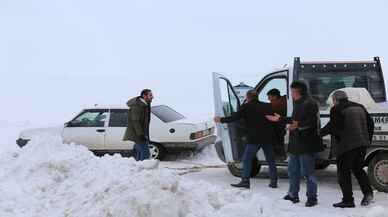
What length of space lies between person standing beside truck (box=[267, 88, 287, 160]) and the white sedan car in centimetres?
397

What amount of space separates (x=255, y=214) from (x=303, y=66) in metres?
4.41

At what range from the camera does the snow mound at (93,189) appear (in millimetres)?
6570

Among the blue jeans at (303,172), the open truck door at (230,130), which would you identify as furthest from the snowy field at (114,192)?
the open truck door at (230,130)

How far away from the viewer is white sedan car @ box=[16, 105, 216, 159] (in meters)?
14.2

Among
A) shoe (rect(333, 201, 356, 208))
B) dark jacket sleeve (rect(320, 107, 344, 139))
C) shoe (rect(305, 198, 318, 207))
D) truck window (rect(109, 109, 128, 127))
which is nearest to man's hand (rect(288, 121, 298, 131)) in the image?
dark jacket sleeve (rect(320, 107, 344, 139))

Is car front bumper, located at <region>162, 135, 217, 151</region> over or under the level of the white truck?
under

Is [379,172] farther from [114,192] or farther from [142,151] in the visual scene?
[114,192]

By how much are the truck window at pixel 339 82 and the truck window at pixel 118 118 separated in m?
5.29

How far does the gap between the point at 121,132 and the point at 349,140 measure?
7.12 metres

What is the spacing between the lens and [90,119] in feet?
48.0

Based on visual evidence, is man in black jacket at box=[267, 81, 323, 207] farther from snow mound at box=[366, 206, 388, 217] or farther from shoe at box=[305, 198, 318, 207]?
snow mound at box=[366, 206, 388, 217]

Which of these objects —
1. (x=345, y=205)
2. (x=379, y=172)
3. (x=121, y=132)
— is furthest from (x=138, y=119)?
(x=345, y=205)

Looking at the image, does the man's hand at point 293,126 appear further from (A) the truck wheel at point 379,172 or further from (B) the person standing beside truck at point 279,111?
(A) the truck wheel at point 379,172

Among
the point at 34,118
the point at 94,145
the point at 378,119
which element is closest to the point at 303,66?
the point at 378,119
